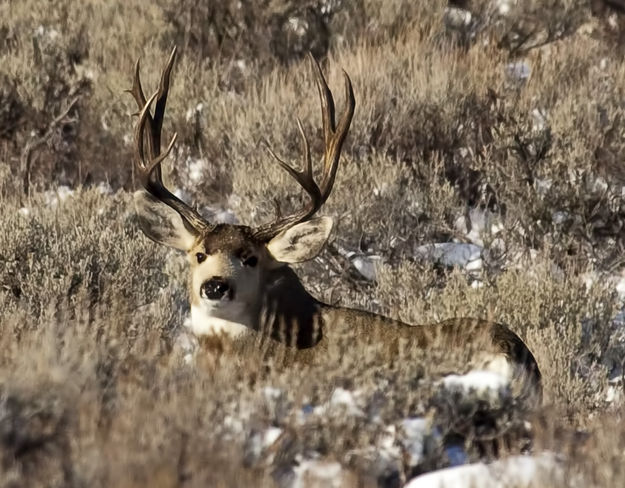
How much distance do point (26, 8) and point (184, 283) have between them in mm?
7128

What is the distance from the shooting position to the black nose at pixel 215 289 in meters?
5.72

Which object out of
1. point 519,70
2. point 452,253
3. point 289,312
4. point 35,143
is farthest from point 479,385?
point 519,70

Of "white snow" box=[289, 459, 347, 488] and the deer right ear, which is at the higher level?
the deer right ear

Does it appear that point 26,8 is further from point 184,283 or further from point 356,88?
point 184,283

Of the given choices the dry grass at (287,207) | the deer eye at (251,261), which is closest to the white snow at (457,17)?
the dry grass at (287,207)

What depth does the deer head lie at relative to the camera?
5848 millimetres

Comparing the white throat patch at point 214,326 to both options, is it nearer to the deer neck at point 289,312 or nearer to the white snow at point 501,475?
the deer neck at point 289,312

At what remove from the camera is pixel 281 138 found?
397 inches

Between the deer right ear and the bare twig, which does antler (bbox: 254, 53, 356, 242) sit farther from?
the bare twig

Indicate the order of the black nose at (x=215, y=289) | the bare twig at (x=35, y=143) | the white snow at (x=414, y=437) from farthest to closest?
the bare twig at (x=35, y=143) → the black nose at (x=215, y=289) → the white snow at (x=414, y=437)

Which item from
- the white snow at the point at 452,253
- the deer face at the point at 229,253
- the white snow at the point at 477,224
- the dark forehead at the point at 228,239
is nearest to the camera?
the deer face at the point at 229,253

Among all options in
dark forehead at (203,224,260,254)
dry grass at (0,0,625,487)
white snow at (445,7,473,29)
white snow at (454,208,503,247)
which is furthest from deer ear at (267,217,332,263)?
white snow at (445,7,473,29)

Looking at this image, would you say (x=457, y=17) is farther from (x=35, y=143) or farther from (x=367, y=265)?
(x=367, y=265)

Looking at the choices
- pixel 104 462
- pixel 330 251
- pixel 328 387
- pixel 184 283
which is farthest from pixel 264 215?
pixel 104 462
